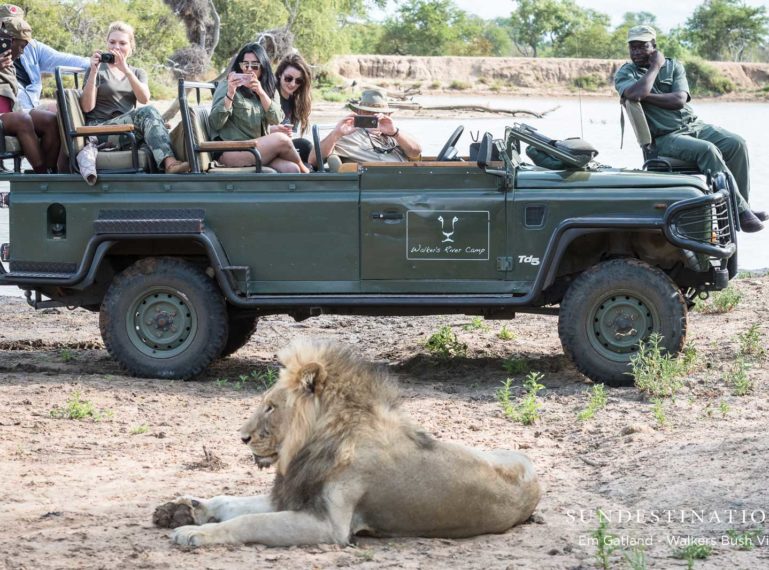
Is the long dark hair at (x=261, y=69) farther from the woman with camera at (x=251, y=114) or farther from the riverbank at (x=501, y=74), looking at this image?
the riverbank at (x=501, y=74)

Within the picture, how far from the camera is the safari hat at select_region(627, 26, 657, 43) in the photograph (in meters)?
9.04

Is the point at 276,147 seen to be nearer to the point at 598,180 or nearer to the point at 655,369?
the point at 598,180

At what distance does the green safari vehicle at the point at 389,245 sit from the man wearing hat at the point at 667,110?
44.0 inches

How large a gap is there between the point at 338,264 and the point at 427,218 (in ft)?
1.89

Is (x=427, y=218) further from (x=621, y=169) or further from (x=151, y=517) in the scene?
(x=151, y=517)

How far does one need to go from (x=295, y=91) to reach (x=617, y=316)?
2.57 meters

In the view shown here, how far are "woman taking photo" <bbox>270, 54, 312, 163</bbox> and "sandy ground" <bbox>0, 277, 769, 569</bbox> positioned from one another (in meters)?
1.59

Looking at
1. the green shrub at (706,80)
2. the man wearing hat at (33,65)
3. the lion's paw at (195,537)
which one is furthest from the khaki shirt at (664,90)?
the green shrub at (706,80)

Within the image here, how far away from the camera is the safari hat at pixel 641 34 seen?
9.04 metres

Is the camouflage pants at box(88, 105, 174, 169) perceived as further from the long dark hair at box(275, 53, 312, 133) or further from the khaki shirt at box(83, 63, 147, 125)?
the long dark hair at box(275, 53, 312, 133)

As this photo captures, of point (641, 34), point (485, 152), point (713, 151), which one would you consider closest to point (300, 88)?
point (485, 152)

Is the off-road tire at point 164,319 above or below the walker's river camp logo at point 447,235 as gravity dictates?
below

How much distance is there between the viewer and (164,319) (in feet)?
26.3

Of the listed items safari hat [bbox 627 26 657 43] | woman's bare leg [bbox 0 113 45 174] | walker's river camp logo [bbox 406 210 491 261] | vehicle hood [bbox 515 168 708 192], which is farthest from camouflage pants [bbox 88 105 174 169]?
safari hat [bbox 627 26 657 43]
